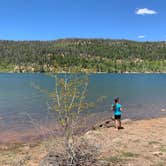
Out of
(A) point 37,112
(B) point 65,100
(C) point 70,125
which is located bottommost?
(A) point 37,112

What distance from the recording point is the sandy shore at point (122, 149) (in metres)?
10.2

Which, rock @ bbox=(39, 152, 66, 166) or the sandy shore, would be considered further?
the sandy shore

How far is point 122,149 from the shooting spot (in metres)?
11.8

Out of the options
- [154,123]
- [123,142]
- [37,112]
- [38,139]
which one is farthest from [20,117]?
[123,142]

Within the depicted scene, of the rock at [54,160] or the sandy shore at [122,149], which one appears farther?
the sandy shore at [122,149]

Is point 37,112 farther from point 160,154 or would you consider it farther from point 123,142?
point 160,154

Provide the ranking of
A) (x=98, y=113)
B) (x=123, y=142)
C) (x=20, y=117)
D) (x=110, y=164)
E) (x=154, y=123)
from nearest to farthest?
(x=110, y=164), (x=123, y=142), (x=154, y=123), (x=20, y=117), (x=98, y=113)

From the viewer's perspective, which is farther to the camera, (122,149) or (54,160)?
(122,149)

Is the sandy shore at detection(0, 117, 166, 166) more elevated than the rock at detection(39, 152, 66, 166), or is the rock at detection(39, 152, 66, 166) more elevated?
the rock at detection(39, 152, 66, 166)

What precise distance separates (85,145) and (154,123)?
10.6m

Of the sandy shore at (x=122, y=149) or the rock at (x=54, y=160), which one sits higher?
the rock at (x=54, y=160)

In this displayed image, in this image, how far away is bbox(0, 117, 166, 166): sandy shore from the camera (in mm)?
10211

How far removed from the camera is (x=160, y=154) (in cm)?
1075

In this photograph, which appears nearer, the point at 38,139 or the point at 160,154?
the point at 160,154
